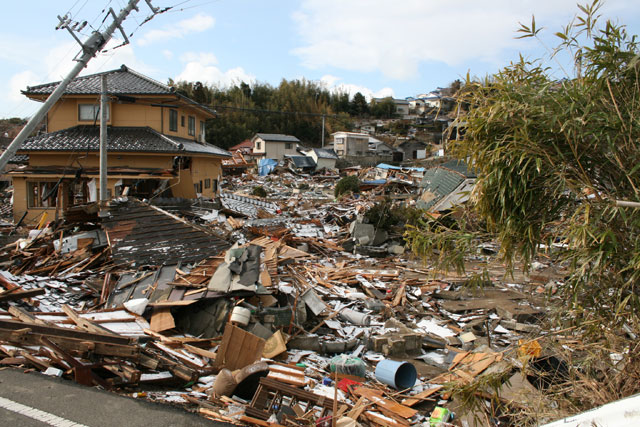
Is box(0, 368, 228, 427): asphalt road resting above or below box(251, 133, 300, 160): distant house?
below

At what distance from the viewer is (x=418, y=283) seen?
41.6ft

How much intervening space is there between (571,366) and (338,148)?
178ft

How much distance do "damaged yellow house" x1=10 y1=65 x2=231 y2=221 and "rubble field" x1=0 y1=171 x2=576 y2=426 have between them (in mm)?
4833

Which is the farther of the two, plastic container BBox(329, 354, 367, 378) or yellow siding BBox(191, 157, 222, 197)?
yellow siding BBox(191, 157, 222, 197)

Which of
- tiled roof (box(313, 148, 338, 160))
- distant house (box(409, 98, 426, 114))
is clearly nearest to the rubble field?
tiled roof (box(313, 148, 338, 160))

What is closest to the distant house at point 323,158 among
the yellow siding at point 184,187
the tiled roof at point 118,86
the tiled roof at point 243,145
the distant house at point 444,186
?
the tiled roof at point 243,145

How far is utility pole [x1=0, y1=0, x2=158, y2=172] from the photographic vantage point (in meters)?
11.0

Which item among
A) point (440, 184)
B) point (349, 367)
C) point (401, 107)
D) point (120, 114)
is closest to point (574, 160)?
point (349, 367)

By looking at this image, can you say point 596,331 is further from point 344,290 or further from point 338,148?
point 338,148

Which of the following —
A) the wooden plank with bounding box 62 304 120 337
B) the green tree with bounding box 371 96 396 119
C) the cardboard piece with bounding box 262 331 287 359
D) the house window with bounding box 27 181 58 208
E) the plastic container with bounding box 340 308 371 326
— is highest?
the green tree with bounding box 371 96 396 119

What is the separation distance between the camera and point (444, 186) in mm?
22859

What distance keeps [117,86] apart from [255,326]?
1751 centimetres

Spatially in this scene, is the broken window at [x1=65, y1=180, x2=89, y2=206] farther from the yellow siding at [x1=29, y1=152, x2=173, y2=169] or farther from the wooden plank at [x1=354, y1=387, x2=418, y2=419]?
the wooden plank at [x1=354, y1=387, x2=418, y2=419]

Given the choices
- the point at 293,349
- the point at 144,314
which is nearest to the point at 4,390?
the point at 144,314
